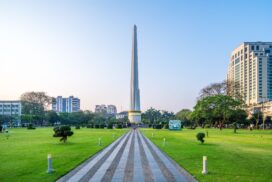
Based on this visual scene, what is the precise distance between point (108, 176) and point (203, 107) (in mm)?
74287

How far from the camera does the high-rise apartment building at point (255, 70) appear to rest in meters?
165

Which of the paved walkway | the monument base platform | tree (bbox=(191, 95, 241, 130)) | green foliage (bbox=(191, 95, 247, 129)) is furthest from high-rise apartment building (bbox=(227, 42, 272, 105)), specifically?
the paved walkway

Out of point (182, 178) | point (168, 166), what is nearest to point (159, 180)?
point (182, 178)

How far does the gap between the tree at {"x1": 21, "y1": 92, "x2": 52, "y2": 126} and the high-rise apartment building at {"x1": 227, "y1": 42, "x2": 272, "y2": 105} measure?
10746 cm

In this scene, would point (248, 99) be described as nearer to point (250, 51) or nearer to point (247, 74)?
point (247, 74)

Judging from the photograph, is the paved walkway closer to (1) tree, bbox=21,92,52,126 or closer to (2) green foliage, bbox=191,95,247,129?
(2) green foliage, bbox=191,95,247,129

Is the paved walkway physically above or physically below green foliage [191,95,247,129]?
below

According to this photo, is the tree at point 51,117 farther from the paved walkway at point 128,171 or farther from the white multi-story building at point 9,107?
the paved walkway at point 128,171

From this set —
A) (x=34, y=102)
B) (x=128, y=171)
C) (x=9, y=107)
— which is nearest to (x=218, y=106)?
(x=128, y=171)

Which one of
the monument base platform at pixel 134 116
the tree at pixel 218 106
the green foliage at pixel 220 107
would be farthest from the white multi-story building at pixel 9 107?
the green foliage at pixel 220 107

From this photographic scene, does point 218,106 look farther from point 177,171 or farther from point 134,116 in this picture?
point 177,171

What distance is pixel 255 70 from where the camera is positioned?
16750cm

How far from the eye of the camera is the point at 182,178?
48.5 feet

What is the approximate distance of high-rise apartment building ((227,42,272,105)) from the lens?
16462cm
